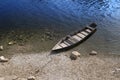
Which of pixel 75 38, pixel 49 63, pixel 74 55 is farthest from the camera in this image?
pixel 75 38

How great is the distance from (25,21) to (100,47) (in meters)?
8.53

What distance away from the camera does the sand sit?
54.4ft

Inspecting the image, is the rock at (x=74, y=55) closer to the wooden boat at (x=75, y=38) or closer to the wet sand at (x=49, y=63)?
the wet sand at (x=49, y=63)

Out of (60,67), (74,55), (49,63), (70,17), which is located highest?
(70,17)

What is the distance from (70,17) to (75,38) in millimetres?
4931

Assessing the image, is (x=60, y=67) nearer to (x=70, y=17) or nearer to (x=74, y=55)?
(x=74, y=55)

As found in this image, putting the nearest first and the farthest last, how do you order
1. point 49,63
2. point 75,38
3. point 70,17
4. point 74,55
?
1. point 49,63
2. point 74,55
3. point 75,38
4. point 70,17

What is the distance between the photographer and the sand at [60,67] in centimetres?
1659

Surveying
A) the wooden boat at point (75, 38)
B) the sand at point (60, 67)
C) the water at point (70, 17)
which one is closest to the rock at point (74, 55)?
the sand at point (60, 67)

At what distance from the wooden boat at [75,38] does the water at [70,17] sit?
49 centimetres

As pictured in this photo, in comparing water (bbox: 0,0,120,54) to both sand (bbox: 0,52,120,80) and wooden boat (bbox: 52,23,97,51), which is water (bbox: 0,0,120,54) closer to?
wooden boat (bbox: 52,23,97,51)

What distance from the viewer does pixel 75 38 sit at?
20938 millimetres

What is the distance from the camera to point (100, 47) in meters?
20.3

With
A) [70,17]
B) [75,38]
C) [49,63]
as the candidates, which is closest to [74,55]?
[49,63]
